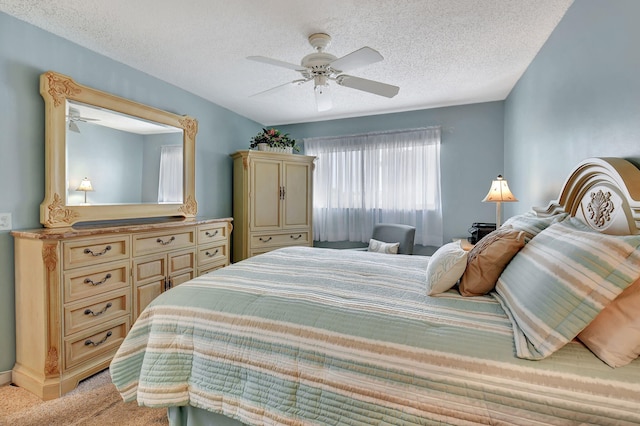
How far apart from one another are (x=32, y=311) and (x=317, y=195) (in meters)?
3.39

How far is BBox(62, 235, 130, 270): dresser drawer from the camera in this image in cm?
196

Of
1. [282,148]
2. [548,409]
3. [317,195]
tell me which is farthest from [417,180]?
[548,409]

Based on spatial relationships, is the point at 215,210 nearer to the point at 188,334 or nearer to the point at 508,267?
the point at 188,334

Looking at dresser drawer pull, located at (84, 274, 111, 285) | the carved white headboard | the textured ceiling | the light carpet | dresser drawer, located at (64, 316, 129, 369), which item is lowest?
the light carpet

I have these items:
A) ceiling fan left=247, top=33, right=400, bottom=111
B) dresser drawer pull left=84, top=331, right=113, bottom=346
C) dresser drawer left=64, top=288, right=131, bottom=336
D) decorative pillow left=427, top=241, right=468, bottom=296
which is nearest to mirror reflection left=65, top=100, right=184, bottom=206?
dresser drawer left=64, top=288, right=131, bottom=336

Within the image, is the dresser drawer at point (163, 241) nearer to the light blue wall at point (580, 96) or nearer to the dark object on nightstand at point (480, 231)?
the dark object on nightstand at point (480, 231)

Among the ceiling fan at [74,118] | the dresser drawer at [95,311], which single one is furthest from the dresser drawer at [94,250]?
the ceiling fan at [74,118]

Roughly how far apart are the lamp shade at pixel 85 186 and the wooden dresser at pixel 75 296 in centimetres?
35

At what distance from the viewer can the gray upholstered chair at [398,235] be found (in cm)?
349

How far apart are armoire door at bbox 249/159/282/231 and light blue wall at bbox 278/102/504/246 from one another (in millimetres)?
2035

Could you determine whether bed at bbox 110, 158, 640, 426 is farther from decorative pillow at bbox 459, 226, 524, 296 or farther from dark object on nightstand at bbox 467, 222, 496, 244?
dark object on nightstand at bbox 467, 222, 496, 244

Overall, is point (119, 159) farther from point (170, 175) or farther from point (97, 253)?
point (97, 253)

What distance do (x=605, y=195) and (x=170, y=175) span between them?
3.34 m

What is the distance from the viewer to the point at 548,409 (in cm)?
84
